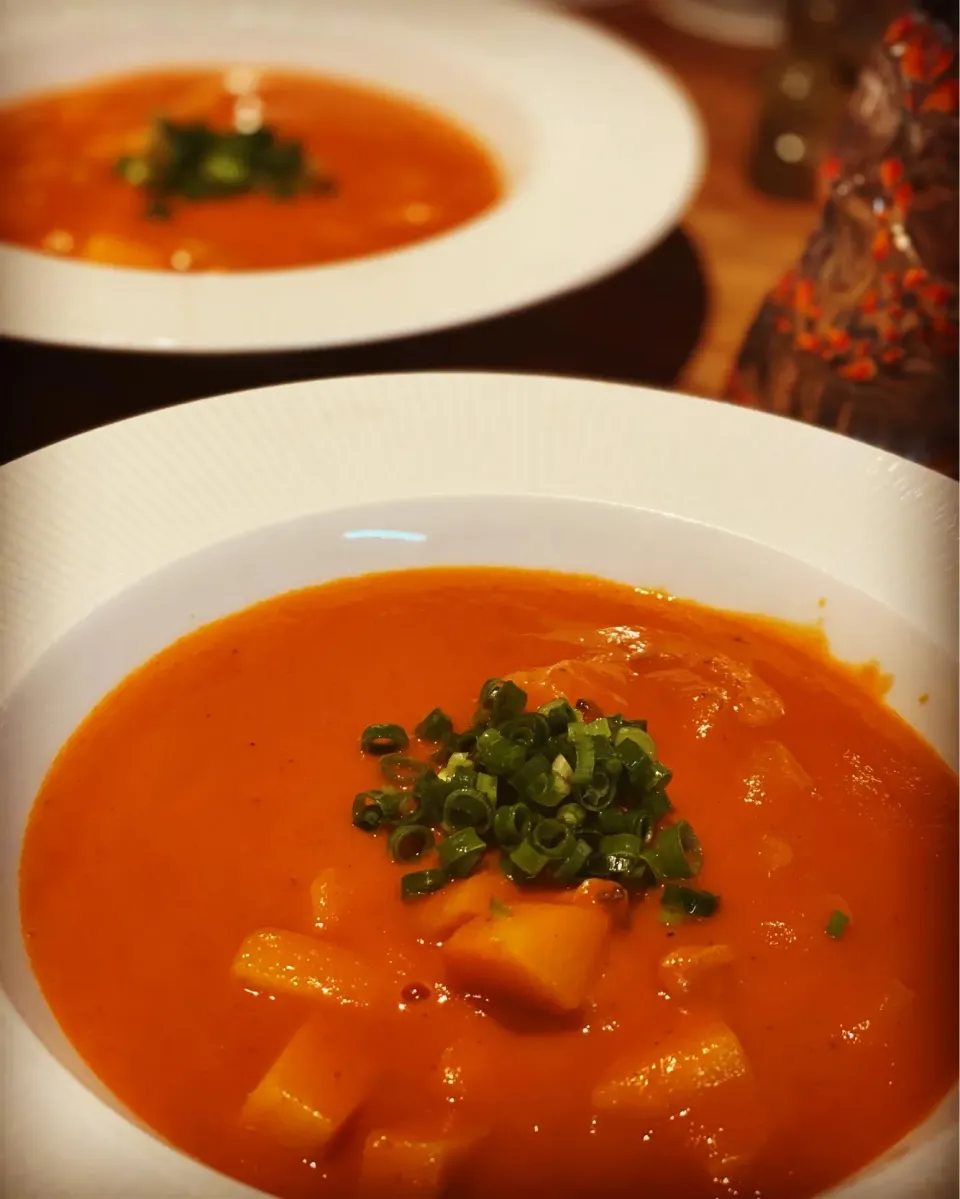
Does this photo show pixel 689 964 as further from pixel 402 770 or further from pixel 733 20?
pixel 733 20

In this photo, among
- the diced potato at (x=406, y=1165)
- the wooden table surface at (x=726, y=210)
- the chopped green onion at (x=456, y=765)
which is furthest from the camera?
the wooden table surface at (x=726, y=210)

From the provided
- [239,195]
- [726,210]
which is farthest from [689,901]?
[239,195]

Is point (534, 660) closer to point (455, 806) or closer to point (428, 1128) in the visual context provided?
point (455, 806)

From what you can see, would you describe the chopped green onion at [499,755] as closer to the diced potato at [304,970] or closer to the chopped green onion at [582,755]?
the chopped green onion at [582,755]

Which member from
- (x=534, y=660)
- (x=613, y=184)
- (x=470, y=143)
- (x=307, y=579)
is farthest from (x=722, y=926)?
(x=470, y=143)

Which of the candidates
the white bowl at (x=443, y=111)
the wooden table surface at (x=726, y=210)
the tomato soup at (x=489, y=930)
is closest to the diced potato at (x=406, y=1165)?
the tomato soup at (x=489, y=930)

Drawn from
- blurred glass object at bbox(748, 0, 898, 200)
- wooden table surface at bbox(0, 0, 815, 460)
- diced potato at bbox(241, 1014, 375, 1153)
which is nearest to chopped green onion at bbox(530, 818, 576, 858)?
diced potato at bbox(241, 1014, 375, 1153)

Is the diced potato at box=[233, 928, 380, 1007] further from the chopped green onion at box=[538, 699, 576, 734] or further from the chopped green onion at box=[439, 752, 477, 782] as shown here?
the chopped green onion at box=[538, 699, 576, 734]

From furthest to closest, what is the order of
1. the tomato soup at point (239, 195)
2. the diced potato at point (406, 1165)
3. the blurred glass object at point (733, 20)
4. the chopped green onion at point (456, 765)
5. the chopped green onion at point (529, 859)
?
1. the blurred glass object at point (733, 20)
2. the tomato soup at point (239, 195)
3. the chopped green onion at point (456, 765)
4. the chopped green onion at point (529, 859)
5. the diced potato at point (406, 1165)
